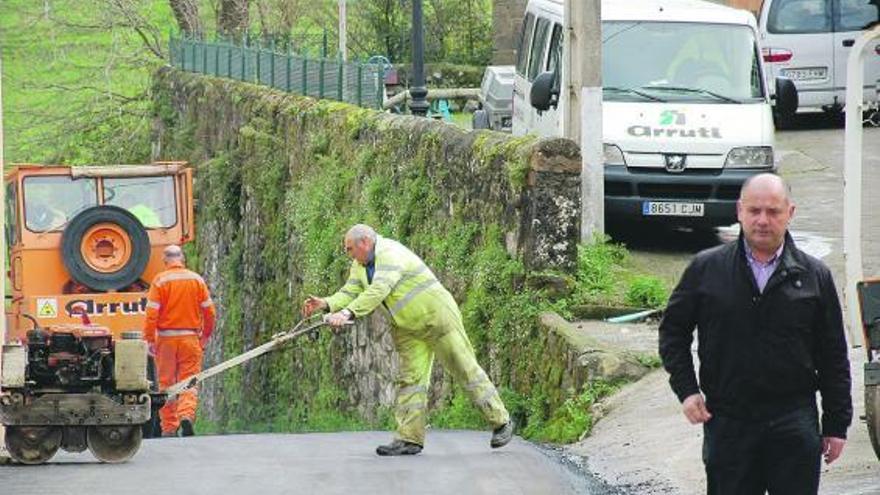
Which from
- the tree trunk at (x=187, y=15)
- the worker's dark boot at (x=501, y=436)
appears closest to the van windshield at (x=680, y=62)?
the worker's dark boot at (x=501, y=436)

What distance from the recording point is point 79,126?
40656 millimetres

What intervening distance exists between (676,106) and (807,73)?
1077 cm

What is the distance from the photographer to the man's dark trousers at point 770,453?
8.26 metres

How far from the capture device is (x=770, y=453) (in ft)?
27.3

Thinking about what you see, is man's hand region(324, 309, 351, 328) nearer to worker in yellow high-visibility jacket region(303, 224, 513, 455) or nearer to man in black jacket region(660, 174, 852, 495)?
worker in yellow high-visibility jacket region(303, 224, 513, 455)

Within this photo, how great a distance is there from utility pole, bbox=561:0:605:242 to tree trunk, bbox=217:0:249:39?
2383 cm

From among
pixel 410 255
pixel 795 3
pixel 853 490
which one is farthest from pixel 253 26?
pixel 853 490

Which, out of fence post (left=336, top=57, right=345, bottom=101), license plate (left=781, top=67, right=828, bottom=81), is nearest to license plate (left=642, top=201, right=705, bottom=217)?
fence post (left=336, top=57, right=345, bottom=101)

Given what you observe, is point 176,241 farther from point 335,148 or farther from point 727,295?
point 727,295

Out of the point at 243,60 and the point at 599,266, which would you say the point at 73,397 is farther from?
the point at 243,60

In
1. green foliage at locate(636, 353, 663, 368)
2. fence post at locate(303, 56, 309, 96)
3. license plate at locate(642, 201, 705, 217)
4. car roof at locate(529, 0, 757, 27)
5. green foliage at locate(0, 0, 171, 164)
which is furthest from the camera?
green foliage at locate(0, 0, 171, 164)

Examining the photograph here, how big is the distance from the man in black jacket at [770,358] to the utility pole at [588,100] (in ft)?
34.7

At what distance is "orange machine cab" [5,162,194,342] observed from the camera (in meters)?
22.8

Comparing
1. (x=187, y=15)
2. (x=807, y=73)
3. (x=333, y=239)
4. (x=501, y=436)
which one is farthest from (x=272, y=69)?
(x=501, y=436)
